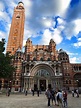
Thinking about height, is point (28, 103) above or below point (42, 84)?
below

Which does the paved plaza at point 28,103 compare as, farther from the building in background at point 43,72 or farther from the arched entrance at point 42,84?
the arched entrance at point 42,84

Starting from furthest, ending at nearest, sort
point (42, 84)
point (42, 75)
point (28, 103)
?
point (42, 84) < point (42, 75) < point (28, 103)

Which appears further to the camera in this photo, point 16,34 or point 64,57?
point 16,34

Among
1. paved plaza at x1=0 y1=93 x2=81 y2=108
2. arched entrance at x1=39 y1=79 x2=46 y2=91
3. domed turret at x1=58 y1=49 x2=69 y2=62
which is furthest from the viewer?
domed turret at x1=58 y1=49 x2=69 y2=62

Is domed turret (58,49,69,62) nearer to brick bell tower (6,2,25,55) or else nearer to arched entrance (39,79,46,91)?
arched entrance (39,79,46,91)

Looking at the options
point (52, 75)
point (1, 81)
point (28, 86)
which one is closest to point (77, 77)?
point (52, 75)

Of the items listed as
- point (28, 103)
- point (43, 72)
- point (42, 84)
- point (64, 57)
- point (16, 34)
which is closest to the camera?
point (28, 103)

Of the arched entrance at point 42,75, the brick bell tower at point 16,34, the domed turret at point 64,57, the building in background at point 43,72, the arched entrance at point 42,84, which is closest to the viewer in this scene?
the building in background at point 43,72

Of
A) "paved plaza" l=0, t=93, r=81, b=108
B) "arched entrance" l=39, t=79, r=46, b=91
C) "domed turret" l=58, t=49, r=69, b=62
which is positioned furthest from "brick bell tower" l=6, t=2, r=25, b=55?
"paved plaza" l=0, t=93, r=81, b=108

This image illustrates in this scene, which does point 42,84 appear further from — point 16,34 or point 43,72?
point 16,34

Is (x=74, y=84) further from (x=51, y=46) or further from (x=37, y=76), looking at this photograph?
(x=51, y=46)

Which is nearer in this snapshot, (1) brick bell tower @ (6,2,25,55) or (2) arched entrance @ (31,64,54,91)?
(2) arched entrance @ (31,64,54,91)

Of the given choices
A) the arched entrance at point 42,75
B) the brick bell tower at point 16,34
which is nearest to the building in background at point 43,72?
the arched entrance at point 42,75

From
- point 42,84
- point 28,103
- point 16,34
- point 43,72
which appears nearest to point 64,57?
point 43,72
